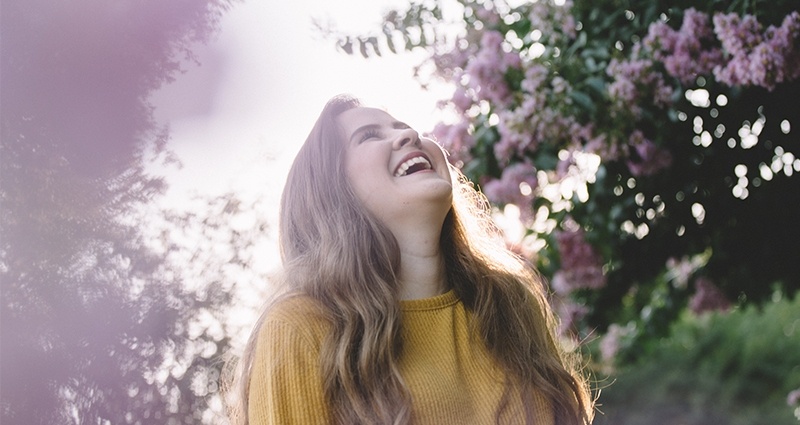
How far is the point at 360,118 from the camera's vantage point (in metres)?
1.56

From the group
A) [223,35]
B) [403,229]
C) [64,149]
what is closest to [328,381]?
[403,229]

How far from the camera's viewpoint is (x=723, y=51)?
207cm

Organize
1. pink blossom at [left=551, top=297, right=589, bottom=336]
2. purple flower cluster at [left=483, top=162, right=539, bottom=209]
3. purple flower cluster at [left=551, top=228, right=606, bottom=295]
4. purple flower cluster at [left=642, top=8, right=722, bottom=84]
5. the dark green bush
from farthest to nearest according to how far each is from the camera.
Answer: the dark green bush
pink blossom at [left=551, top=297, right=589, bottom=336]
purple flower cluster at [left=551, top=228, right=606, bottom=295]
purple flower cluster at [left=483, top=162, right=539, bottom=209]
purple flower cluster at [left=642, top=8, right=722, bottom=84]

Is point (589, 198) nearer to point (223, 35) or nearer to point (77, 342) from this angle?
point (223, 35)

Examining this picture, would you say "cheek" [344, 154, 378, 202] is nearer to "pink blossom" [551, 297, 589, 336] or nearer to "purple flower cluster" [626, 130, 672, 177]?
"purple flower cluster" [626, 130, 672, 177]

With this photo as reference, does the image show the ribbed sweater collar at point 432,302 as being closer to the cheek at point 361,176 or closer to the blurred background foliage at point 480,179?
the cheek at point 361,176

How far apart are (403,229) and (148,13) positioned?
611 mm

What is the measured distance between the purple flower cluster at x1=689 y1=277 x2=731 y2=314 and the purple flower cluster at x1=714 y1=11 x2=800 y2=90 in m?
0.92

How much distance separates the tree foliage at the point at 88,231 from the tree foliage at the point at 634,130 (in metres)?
0.80

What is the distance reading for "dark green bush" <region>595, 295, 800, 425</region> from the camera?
33.8ft

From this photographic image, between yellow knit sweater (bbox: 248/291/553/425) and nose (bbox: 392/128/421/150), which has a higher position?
nose (bbox: 392/128/421/150)

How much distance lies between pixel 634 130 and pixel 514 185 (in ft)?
1.13

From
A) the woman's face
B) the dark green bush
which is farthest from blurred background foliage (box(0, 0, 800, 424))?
the dark green bush

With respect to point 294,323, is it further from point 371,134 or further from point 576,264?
point 576,264
